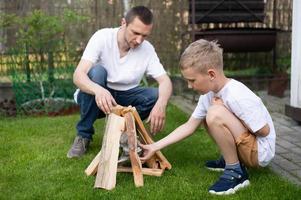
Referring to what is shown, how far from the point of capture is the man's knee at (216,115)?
3.10 meters

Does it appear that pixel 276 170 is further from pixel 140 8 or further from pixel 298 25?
pixel 298 25

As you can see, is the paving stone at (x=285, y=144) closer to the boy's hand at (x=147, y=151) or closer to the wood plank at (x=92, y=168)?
the boy's hand at (x=147, y=151)

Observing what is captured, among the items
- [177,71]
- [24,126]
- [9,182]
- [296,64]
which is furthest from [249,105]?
[177,71]

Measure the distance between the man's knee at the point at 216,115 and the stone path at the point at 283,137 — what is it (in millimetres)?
705

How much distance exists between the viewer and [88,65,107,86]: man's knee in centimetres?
382

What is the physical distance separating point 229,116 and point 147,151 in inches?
25.1

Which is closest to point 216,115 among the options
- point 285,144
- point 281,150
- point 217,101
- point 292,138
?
point 217,101

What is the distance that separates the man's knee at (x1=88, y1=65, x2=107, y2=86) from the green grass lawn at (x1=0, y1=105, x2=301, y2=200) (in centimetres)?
59

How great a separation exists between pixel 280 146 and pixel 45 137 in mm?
2097

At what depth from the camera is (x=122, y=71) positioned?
3.97 meters

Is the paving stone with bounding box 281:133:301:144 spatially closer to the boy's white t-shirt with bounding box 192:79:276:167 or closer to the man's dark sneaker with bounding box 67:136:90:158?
the boy's white t-shirt with bounding box 192:79:276:167

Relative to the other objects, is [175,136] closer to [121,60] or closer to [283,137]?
[121,60]

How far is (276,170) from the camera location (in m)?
3.61

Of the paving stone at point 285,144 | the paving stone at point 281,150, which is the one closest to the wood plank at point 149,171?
the paving stone at point 281,150
